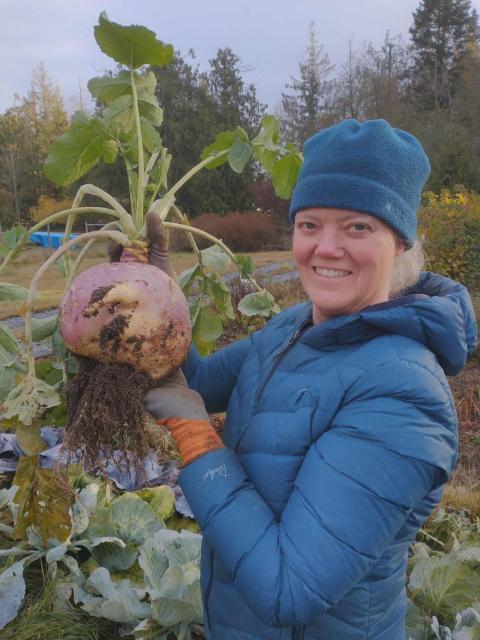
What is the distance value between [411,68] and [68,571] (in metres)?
35.6

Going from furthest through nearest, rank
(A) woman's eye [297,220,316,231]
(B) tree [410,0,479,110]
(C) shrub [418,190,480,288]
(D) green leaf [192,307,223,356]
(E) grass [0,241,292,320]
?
(B) tree [410,0,479,110] < (E) grass [0,241,292,320] < (C) shrub [418,190,480,288] < (D) green leaf [192,307,223,356] < (A) woman's eye [297,220,316,231]

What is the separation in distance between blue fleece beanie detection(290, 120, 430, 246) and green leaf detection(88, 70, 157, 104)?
0.92 meters

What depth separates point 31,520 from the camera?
2143mm

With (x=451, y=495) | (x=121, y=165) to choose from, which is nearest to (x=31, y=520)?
(x=451, y=495)

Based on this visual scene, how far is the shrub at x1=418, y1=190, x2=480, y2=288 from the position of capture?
9672 millimetres

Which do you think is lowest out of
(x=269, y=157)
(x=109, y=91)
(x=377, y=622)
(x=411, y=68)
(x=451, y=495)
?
(x=451, y=495)

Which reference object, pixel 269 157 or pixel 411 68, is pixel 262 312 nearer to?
pixel 269 157

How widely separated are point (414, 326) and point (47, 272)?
15.7 metres

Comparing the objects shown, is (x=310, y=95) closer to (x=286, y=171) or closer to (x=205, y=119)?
(x=205, y=119)

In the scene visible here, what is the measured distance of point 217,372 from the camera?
5.98ft

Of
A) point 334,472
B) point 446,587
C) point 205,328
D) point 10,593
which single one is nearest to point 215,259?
point 205,328

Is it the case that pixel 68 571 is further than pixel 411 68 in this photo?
No

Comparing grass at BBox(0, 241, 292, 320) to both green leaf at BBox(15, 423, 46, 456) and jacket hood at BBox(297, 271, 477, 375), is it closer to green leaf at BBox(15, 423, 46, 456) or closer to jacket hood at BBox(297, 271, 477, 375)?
green leaf at BBox(15, 423, 46, 456)

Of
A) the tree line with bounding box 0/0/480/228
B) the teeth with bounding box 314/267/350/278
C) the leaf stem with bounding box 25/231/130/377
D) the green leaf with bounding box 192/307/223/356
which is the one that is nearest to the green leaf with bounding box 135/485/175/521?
the green leaf with bounding box 192/307/223/356
